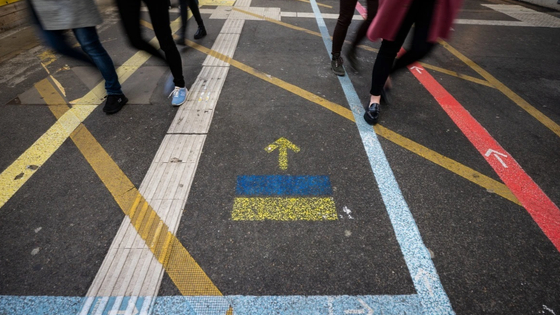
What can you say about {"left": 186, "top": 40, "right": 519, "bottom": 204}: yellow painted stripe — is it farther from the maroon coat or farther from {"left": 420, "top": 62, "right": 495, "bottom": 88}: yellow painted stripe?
{"left": 420, "top": 62, "right": 495, "bottom": 88}: yellow painted stripe

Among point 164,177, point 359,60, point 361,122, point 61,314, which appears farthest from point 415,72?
point 61,314

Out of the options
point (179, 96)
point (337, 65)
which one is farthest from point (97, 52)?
point (337, 65)

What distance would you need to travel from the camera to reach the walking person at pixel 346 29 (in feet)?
10.8

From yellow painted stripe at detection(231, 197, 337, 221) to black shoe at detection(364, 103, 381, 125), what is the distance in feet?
3.80

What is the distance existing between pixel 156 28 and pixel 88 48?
69 cm

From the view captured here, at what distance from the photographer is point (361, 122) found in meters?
2.87

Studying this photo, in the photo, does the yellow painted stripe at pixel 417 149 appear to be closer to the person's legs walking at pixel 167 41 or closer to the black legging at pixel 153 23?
the person's legs walking at pixel 167 41

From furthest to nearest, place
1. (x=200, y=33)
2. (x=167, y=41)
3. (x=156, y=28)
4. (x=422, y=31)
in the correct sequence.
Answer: (x=200, y=33), (x=167, y=41), (x=156, y=28), (x=422, y=31)

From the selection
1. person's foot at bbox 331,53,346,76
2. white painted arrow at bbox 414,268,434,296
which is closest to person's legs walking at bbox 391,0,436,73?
person's foot at bbox 331,53,346,76

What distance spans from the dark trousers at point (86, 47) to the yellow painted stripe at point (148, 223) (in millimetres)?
606

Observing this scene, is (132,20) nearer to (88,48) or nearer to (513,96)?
(88,48)

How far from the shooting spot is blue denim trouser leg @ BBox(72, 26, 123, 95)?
2.62m

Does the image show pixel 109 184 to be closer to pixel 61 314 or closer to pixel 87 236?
pixel 87 236

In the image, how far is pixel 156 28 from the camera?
8.99 ft
